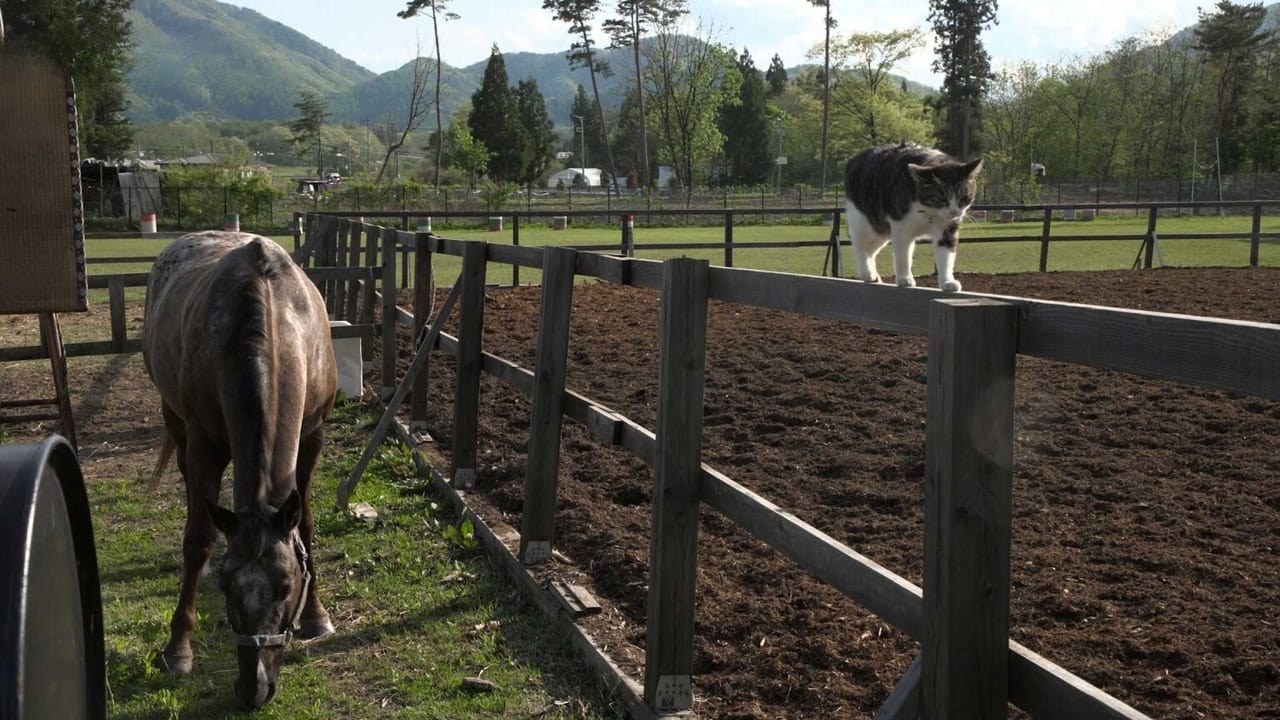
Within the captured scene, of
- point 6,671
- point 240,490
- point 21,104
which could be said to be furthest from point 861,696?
point 21,104

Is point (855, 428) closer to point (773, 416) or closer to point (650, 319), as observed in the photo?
point (773, 416)

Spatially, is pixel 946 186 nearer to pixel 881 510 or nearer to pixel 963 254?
pixel 881 510

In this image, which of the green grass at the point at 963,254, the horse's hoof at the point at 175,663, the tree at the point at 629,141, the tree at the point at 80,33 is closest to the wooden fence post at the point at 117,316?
the horse's hoof at the point at 175,663

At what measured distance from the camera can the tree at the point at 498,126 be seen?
7519 centimetres

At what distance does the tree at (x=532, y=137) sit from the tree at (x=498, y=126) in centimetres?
94

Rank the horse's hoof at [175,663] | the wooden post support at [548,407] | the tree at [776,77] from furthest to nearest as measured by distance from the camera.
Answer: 1. the tree at [776,77]
2. the wooden post support at [548,407]
3. the horse's hoof at [175,663]

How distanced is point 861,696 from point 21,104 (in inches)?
237

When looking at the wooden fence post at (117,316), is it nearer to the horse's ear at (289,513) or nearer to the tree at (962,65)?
the horse's ear at (289,513)

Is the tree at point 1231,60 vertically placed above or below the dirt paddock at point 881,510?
above

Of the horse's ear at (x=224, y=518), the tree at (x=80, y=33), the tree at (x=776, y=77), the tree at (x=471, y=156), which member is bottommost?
the horse's ear at (x=224, y=518)

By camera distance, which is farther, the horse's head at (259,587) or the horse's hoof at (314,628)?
the horse's hoof at (314,628)

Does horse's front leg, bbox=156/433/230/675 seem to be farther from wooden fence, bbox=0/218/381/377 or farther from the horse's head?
wooden fence, bbox=0/218/381/377

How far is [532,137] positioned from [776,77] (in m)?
41.6

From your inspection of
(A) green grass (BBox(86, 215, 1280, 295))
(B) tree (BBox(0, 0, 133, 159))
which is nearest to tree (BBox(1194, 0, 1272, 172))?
(A) green grass (BBox(86, 215, 1280, 295))
